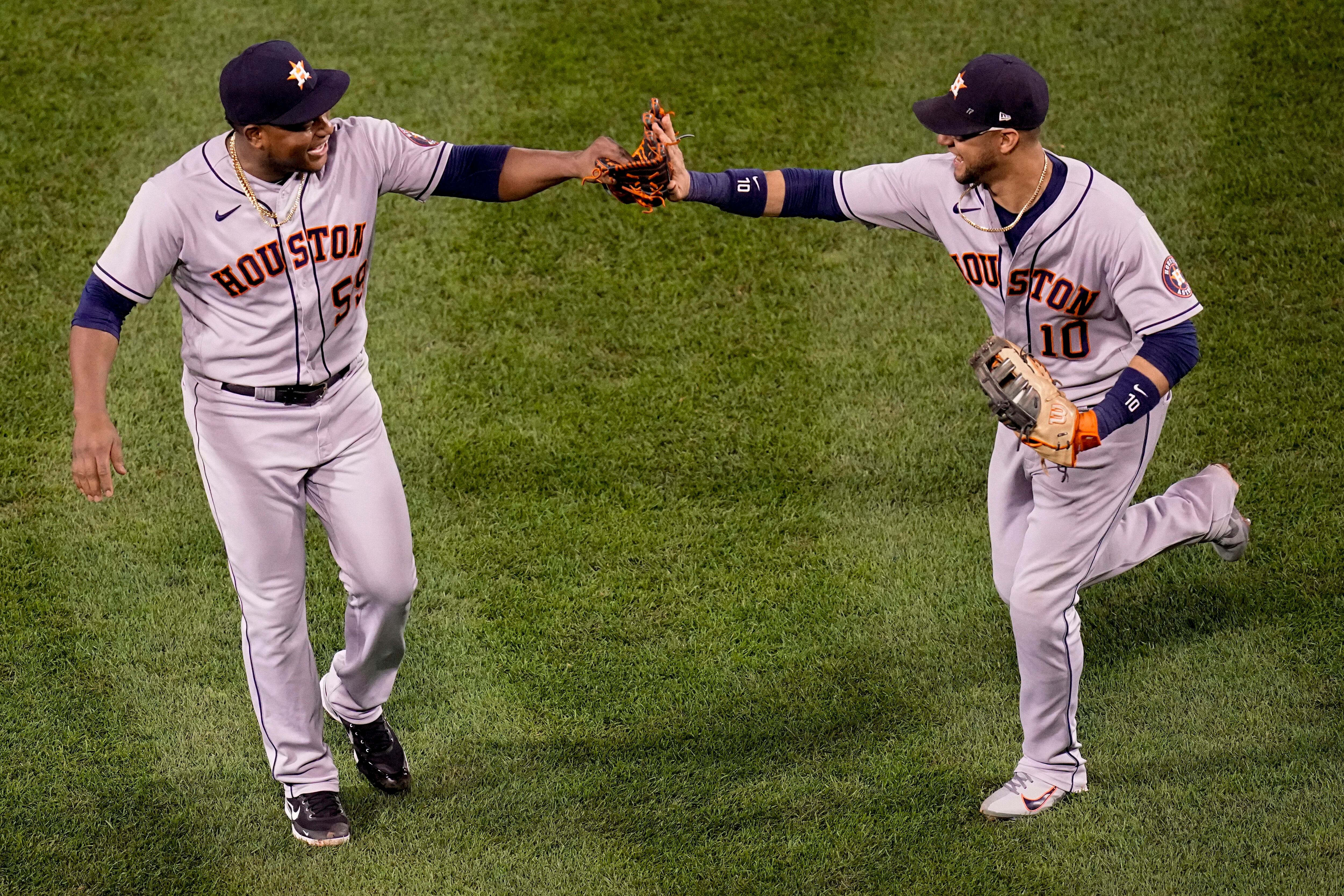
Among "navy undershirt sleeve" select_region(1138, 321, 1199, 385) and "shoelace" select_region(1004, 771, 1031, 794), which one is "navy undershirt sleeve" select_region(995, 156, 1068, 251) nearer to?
"navy undershirt sleeve" select_region(1138, 321, 1199, 385)

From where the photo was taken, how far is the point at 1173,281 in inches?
156

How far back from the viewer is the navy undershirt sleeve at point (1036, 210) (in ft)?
13.3

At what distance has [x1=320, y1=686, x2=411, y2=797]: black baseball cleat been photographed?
455 centimetres

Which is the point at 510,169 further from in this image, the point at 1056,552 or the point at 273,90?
the point at 1056,552

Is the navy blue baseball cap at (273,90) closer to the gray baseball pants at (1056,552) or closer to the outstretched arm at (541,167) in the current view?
the outstretched arm at (541,167)

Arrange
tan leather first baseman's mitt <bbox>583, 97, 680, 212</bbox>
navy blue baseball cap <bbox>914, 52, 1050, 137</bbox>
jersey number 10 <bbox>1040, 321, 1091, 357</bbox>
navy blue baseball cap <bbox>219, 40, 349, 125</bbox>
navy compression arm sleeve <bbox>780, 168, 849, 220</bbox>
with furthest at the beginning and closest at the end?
1. navy compression arm sleeve <bbox>780, 168, 849, 220</bbox>
2. tan leather first baseman's mitt <bbox>583, 97, 680, 212</bbox>
3. jersey number 10 <bbox>1040, 321, 1091, 357</bbox>
4. navy blue baseball cap <bbox>914, 52, 1050, 137</bbox>
5. navy blue baseball cap <bbox>219, 40, 349, 125</bbox>

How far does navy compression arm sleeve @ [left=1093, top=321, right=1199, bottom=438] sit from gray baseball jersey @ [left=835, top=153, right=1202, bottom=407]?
0.14 ft

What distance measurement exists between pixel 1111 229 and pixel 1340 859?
1872mm

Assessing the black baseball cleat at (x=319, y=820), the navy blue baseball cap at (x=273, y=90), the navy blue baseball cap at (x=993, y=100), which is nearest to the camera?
the navy blue baseball cap at (x=273, y=90)

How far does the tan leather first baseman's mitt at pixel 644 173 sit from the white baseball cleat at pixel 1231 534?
206 cm

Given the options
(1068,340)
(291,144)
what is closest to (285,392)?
(291,144)

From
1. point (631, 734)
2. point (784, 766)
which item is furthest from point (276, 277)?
point (784, 766)

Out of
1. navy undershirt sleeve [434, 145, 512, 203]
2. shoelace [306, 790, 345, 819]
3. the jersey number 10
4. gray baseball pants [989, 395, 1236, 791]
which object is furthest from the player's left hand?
shoelace [306, 790, 345, 819]

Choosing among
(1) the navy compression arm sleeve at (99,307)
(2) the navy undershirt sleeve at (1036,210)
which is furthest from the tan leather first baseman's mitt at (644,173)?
(1) the navy compression arm sleeve at (99,307)
